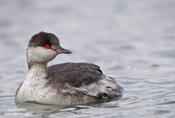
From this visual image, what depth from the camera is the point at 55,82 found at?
14.6 metres

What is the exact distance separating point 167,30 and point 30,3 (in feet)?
18.0

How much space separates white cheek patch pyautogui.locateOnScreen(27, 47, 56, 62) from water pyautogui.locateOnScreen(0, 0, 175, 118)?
904 millimetres

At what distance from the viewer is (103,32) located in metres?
23.0

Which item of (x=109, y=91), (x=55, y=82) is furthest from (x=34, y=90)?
(x=109, y=91)

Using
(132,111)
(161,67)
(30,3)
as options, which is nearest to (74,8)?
(30,3)

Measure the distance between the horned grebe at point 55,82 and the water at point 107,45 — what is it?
21cm

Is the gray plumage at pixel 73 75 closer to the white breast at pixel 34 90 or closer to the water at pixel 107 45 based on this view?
the white breast at pixel 34 90

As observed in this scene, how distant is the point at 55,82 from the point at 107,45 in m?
6.98

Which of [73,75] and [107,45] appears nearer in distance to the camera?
[73,75]

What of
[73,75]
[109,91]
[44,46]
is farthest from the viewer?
[109,91]

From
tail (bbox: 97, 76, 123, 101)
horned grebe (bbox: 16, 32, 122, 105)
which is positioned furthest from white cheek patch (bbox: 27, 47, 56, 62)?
tail (bbox: 97, 76, 123, 101)

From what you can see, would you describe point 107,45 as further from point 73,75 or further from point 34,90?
point 34,90

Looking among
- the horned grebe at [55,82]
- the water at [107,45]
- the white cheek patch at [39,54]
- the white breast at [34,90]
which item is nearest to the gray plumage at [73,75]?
the horned grebe at [55,82]

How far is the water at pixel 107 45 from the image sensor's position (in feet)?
46.4
